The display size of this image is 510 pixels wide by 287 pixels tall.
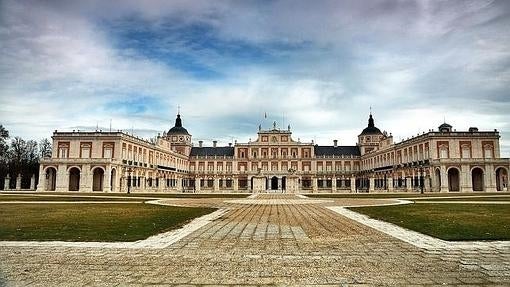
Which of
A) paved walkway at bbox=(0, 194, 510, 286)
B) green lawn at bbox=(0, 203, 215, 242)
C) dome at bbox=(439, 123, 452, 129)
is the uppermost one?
dome at bbox=(439, 123, 452, 129)

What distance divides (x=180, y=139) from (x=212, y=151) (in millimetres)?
8297

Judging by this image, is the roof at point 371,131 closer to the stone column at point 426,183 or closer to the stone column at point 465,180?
the stone column at point 426,183

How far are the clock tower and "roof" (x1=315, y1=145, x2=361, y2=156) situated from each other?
102 feet

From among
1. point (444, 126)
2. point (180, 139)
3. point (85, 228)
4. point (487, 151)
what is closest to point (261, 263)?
point (85, 228)

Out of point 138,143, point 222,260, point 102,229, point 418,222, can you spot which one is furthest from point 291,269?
point 138,143

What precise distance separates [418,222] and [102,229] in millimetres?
9821

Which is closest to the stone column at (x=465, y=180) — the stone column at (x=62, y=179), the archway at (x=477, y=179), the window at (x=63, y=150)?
the archway at (x=477, y=179)

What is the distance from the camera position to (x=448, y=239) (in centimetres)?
969

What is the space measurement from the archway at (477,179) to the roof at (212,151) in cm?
5442

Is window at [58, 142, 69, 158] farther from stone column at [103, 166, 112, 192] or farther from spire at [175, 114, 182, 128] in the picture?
spire at [175, 114, 182, 128]

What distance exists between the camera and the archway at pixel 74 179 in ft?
190

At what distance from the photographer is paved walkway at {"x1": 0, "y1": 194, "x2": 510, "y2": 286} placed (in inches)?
237

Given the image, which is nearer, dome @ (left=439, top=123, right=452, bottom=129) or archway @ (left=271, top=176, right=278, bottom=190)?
dome @ (left=439, top=123, right=452, bottom=129)

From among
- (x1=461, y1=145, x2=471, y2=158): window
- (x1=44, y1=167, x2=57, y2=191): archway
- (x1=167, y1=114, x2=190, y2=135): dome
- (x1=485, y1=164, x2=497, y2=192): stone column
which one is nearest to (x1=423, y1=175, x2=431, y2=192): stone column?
(x1=461, y1=145, x2=471, y2=158): window
